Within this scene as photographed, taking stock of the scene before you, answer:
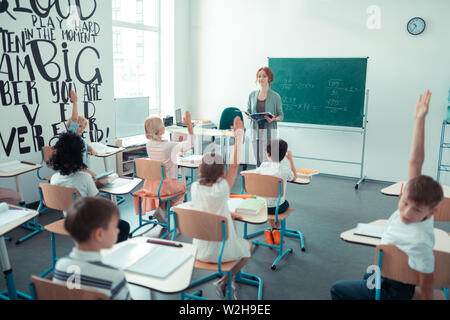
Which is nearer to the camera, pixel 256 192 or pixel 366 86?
pixel 256 192

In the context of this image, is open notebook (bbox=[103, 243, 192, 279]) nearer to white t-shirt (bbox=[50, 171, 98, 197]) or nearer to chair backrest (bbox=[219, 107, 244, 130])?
white t-shirt (bbox=[50, 171, 98, 197])

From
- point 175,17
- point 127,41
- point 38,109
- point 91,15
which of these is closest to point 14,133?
point 38,109

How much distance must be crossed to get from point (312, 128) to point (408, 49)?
1.80 meters

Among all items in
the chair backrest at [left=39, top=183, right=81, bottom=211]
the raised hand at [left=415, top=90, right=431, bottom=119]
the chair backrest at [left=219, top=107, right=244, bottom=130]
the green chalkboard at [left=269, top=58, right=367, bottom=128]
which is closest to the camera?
the raised hand at [left=415, top=90, right=431, bottom=119]

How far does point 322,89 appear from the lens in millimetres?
6062

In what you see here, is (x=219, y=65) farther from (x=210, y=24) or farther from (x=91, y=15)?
(x=91, y=15)

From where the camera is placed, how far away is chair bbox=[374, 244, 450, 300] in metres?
1.83

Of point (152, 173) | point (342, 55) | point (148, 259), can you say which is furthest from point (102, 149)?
point (342, 55)

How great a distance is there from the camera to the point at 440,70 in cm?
541

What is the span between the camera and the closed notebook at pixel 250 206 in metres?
2.60

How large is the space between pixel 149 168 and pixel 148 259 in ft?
6.55

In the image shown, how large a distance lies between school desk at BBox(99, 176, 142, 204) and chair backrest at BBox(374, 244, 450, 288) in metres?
2.02

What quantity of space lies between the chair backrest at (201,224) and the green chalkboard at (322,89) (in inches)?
169

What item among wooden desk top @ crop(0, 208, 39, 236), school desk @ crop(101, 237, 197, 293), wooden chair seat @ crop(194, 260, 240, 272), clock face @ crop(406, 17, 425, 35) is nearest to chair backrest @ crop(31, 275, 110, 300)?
school desk @ crop(101, 237, 197, 293)
